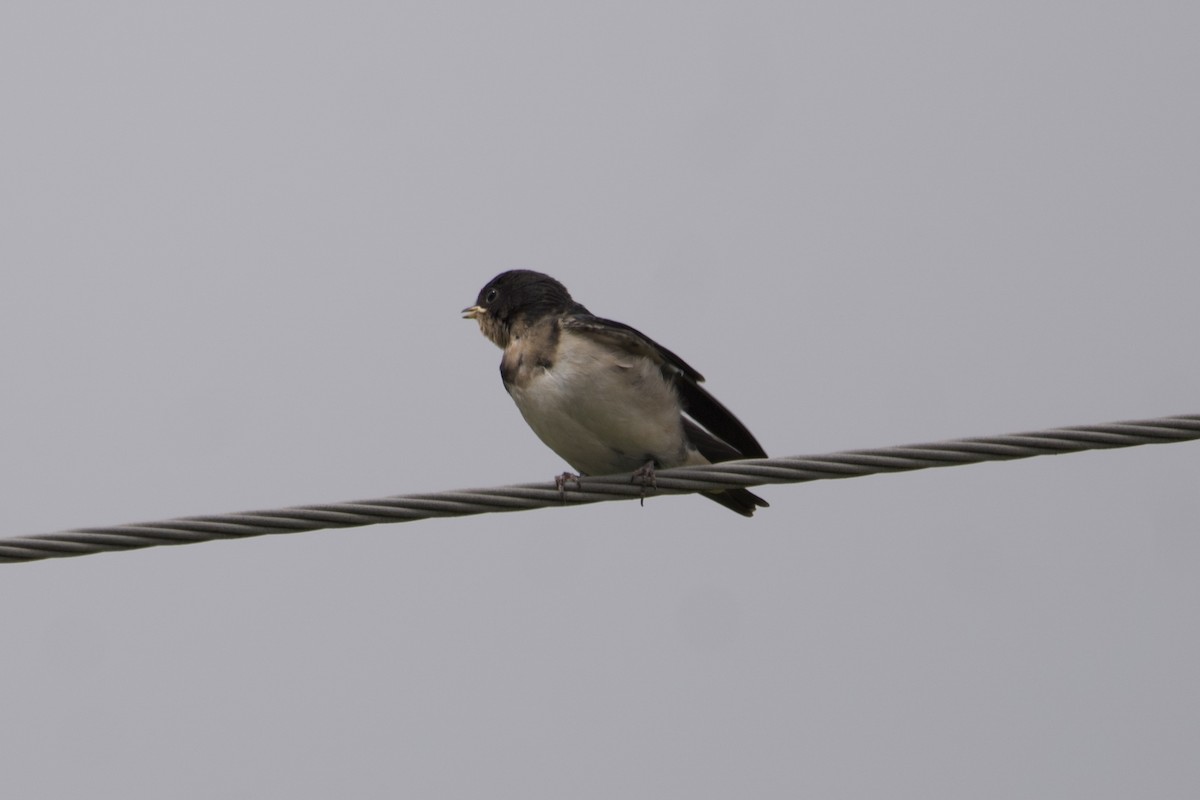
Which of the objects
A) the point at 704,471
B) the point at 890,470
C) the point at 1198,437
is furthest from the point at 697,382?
the point at 1198,437

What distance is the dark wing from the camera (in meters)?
8.30

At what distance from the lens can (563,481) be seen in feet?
23.7

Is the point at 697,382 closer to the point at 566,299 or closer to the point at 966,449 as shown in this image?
the point at 566,299

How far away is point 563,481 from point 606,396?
946mm

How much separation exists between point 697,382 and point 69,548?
3520mm

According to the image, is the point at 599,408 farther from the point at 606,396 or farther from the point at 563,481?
the point at 563,481

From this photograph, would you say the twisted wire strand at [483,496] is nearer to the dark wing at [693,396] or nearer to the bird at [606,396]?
the bird at [606,396]

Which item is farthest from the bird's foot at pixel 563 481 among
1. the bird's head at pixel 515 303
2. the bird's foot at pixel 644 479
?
the bird's head at pixel 515 303

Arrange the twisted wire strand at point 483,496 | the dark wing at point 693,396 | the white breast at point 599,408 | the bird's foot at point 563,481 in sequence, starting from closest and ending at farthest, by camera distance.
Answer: the twisted wire strand at point 483,496 < the bird's foot at point 563,481 < the white breast at point 599,408 < the dark wing at point 693,396

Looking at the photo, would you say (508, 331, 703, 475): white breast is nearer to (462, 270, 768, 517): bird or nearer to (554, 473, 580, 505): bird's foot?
(462, 270, 768, 517): bird

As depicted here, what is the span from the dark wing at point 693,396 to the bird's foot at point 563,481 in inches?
38.4

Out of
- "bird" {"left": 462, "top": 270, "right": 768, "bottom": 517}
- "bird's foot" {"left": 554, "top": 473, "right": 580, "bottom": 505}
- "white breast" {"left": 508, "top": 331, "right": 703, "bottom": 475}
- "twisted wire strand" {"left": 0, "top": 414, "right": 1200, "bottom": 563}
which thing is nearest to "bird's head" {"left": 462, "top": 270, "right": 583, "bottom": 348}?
"bird" {"left": 462, "top": 270, "right": 768, "bottom": 517}

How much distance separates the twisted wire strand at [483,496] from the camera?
19.0ft

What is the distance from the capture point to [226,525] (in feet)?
19.5
